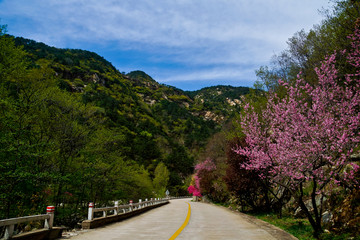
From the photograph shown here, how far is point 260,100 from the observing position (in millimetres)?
29281

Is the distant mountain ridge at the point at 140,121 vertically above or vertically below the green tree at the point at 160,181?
above

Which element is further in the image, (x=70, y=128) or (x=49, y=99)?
(x=70, y=128)

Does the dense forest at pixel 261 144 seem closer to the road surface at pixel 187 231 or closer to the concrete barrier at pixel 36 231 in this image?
the road surface at pixel 187 231

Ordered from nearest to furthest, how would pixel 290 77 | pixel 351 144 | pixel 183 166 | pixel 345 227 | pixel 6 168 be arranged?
pixel 345 227 < pixel 351 144 < pixel 6 168 < pixel 290 77 < pixel 183 166

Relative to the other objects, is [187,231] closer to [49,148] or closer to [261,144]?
[261,144]

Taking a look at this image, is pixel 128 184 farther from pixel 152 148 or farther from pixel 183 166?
pixel 183 166

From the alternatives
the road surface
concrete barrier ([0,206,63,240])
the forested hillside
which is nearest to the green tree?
the forested hillside

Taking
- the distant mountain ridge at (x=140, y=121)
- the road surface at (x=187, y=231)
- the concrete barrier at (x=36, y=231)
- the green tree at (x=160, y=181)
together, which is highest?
the distant mountain ridge at (x=140, y=121)

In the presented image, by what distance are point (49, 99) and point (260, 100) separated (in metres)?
A: 23.0

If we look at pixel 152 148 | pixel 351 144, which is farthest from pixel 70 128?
pixel 152 148

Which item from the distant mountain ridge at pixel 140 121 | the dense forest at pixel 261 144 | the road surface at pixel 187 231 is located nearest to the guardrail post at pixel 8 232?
the road surface at pixel 187 231

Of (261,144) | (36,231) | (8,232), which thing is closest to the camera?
(8,232)

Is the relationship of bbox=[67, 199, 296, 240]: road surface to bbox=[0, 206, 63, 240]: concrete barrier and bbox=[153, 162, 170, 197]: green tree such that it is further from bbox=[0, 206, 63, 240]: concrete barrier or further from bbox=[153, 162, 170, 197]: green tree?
bbox=[153, 162, 170, 197]: green tree

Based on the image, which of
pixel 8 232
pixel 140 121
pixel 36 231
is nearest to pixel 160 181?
pixel 36 231
